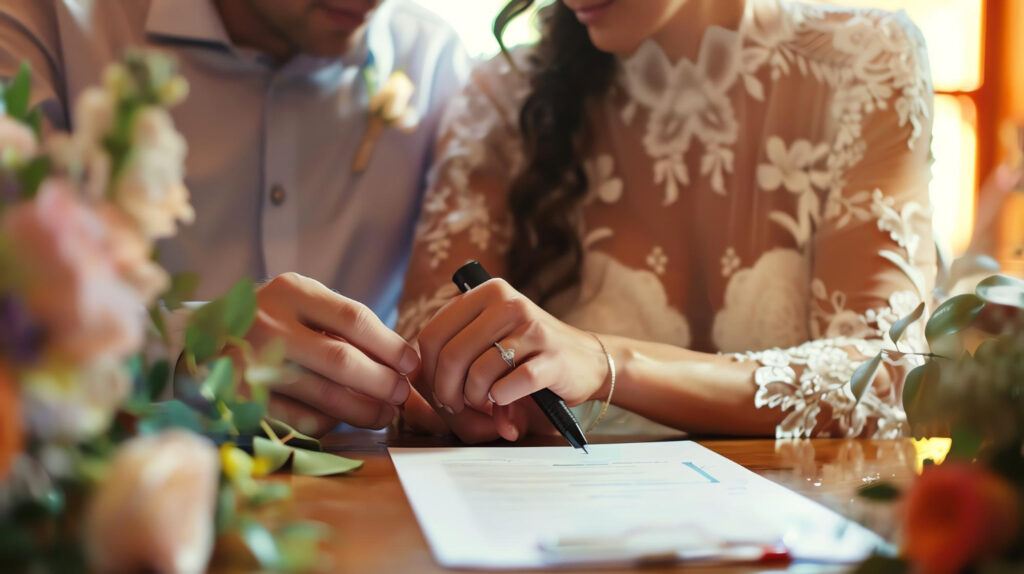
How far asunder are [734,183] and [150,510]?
1.09m

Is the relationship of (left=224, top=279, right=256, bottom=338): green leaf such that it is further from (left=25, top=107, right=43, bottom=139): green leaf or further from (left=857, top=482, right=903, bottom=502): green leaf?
(left=857, top=482, right=903, bottom=502): green leaf

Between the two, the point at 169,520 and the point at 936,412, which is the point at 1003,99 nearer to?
the point at 936,412

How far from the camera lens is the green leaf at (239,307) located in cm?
42

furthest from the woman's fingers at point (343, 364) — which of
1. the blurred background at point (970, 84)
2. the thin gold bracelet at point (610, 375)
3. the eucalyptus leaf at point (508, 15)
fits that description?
the blurred background at point (970, 84)

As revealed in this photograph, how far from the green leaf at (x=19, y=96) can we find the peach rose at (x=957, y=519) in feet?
1.32

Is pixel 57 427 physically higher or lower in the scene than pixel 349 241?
higher

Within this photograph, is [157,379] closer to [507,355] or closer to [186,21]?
[507,355]

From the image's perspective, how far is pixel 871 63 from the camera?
1.22m

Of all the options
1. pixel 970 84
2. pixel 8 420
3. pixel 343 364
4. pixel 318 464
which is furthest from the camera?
pixel 970 84

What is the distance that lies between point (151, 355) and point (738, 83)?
3.50 feet

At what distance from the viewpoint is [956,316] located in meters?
0.52

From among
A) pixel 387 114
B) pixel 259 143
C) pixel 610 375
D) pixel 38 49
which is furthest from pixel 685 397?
pixel 38 49

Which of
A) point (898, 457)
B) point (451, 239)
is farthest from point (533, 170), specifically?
point (898, 457)

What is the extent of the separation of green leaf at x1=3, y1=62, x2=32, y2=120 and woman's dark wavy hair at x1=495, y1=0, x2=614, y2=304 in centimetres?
86
